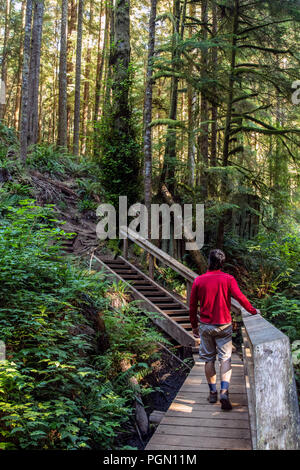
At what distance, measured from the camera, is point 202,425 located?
4617 millimetres

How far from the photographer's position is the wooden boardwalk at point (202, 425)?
413cm

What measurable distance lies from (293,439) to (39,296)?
149 inches

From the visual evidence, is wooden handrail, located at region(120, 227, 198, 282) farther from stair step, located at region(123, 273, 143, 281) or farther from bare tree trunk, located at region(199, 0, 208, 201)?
bare tree trunk, located at region(199, 0, 208, 201)

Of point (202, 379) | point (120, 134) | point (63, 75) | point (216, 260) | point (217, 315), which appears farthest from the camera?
point (63, 75)

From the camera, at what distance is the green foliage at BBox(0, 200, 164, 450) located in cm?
381

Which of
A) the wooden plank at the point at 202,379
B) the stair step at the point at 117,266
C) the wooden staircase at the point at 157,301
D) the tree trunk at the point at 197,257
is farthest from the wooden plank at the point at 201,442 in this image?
the tree trunk at the point at 197,257

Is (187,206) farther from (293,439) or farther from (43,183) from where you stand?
(293,439)

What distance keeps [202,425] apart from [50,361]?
1916 millimetres

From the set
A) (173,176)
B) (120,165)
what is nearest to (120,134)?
(120,165)

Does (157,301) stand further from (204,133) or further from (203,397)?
(204,133)

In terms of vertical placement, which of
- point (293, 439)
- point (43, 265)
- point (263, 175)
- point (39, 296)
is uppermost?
point (263, 175)

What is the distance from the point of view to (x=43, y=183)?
536 inches

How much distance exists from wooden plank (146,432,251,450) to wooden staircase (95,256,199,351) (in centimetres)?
391
